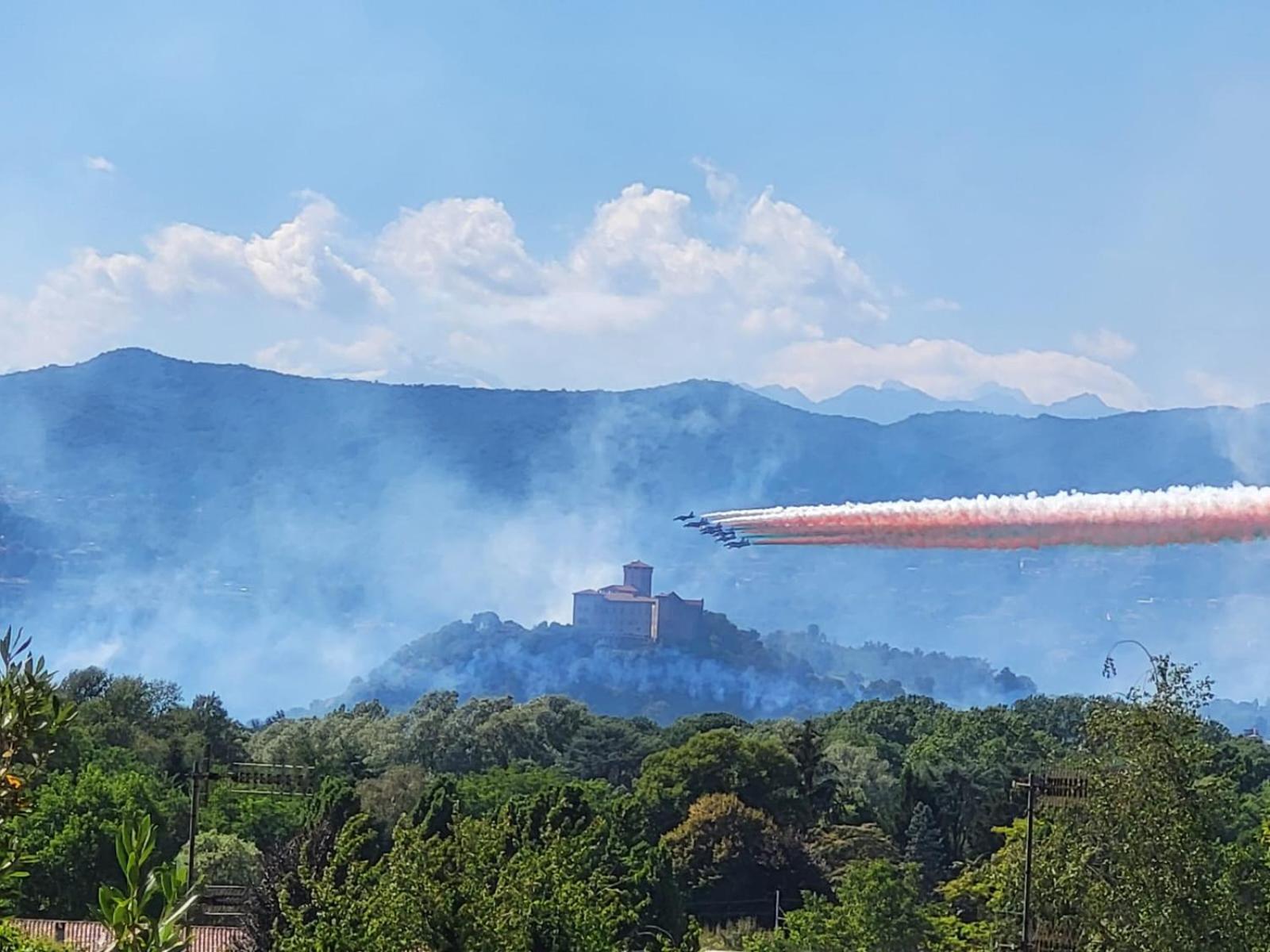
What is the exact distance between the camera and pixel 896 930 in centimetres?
3375

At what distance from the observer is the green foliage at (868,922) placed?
33.7m

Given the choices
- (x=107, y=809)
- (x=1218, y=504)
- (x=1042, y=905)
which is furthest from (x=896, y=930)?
(x=107, y=809)

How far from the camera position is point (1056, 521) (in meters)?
40.3

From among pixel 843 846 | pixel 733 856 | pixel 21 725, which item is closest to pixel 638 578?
pixel 843 846

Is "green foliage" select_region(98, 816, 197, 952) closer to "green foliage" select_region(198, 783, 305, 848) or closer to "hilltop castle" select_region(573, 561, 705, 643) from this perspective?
"green foliage" select_region(198, 783, 305, 848)

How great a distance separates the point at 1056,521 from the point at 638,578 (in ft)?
480

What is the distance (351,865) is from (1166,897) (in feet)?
30.0

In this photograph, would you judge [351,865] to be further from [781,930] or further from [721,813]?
[721,813]

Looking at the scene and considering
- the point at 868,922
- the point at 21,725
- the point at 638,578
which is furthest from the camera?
the point at 638,578

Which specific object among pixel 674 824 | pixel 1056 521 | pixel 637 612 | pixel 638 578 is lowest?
pixel 674 824

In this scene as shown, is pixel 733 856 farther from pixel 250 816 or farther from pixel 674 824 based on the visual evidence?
pixel 250 816

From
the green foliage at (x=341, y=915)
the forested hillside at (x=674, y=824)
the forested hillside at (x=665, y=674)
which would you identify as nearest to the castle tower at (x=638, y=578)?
the forested hillside at (x=665, y=674)

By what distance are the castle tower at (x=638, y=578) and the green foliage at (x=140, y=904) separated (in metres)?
179

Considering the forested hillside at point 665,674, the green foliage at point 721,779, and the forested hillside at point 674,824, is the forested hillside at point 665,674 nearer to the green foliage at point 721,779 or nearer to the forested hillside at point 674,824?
the forested hillside at point 674,824
